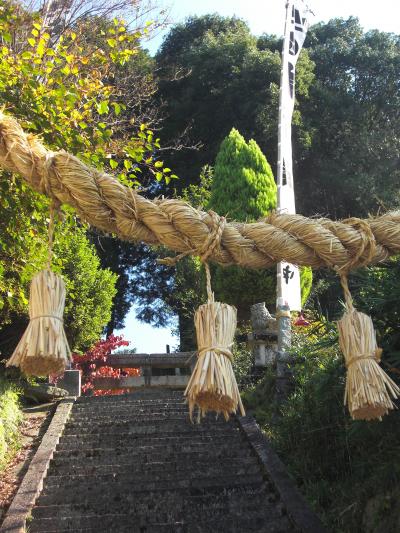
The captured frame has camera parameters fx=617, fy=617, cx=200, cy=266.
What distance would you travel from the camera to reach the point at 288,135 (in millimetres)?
10180

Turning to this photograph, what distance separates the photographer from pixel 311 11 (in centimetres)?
1082

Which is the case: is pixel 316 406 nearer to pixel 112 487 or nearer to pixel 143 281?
pixel 112 487

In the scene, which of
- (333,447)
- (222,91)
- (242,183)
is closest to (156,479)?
(333,447)

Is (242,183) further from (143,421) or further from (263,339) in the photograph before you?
(143,421)

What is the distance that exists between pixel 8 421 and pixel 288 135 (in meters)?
6.14

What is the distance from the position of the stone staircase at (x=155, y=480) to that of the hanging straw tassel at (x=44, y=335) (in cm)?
441

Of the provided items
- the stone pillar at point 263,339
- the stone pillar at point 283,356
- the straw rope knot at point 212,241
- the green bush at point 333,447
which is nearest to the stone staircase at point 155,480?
the green bush at point 333,447

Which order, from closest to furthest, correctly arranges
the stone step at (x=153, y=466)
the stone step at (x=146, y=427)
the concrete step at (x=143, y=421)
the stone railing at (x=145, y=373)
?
the stone step at (x=153, y=466) → the stone step at (x=146, y=427) → the concrete step at (x=143, y=421) → the stone railing at (x=145, y=373)

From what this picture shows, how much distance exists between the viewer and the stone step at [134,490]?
581 cm

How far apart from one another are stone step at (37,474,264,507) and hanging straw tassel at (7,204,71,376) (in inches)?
190

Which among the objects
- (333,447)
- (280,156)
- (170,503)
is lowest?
(170,503)

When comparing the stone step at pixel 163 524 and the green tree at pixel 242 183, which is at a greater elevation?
the green tree at pixel 242 183

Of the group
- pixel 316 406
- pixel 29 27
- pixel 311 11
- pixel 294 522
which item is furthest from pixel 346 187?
pixel 294 522

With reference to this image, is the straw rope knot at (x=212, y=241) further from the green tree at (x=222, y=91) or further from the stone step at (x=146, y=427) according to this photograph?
the green tree at (x=222, y=91)
